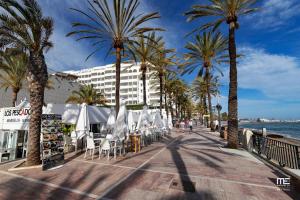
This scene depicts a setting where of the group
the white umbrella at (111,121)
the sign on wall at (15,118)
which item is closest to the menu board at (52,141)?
the white umbrella at (111,121)

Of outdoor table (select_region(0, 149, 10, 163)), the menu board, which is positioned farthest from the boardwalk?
outdoor table (select_region(0, 149, 10, 163))

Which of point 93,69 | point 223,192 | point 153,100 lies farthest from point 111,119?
point 93,69

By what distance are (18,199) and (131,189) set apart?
2.74 metres

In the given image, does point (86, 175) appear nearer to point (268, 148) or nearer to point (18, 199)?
point (18, 199)

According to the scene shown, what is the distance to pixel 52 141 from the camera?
791 centimetres

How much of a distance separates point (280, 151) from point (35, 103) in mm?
10490

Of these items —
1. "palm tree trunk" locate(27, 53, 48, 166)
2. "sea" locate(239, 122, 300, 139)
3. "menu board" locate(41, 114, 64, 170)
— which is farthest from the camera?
"sea" locate(239, 122, 300, 139)

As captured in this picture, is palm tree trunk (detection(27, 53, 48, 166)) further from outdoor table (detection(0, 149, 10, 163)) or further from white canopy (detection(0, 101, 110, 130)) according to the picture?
outdoor table (detection(0, 149, 10, 163))

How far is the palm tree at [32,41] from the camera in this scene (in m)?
7.70

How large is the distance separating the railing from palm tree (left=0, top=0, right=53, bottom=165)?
1007cm

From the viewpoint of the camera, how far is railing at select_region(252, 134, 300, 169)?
6.92 meters

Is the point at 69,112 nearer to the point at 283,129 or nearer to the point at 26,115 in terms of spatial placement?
the point at 26,115

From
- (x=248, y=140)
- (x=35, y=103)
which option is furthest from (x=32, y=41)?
(x=248, y=140)

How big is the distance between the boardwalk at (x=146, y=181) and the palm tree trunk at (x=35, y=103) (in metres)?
0.91
